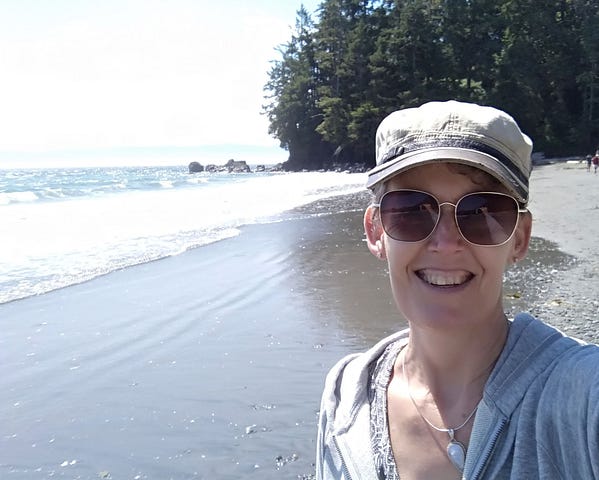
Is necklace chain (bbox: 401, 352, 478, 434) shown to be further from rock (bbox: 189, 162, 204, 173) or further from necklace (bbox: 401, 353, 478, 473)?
rock (bbox: 189, 162, 204, 173)

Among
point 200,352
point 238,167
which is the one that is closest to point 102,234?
point 200,352

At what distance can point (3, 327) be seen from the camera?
658 centimetres

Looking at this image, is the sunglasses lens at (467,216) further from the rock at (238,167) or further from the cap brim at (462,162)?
the rock at (238,167)

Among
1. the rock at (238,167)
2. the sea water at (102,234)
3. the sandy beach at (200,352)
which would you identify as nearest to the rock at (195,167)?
the rock at (238,167)

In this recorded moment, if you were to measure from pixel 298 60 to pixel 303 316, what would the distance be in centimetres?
6520

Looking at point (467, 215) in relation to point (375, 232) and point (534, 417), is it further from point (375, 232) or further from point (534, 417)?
point (534, 417)

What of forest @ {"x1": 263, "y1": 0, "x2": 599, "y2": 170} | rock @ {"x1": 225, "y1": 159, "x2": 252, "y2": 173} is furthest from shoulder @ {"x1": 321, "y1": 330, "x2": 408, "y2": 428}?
rock @ {"x1": 225, "y1": 159, "x2": 252, "y2": 173}

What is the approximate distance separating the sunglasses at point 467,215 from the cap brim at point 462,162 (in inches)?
1.3

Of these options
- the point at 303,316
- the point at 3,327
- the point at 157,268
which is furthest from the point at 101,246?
the point at 303,316

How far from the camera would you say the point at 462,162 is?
118cm

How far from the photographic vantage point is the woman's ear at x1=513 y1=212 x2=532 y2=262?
1.34m

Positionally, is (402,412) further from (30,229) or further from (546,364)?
(30,229)

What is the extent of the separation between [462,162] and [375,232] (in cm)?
39

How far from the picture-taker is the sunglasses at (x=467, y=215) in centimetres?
125
